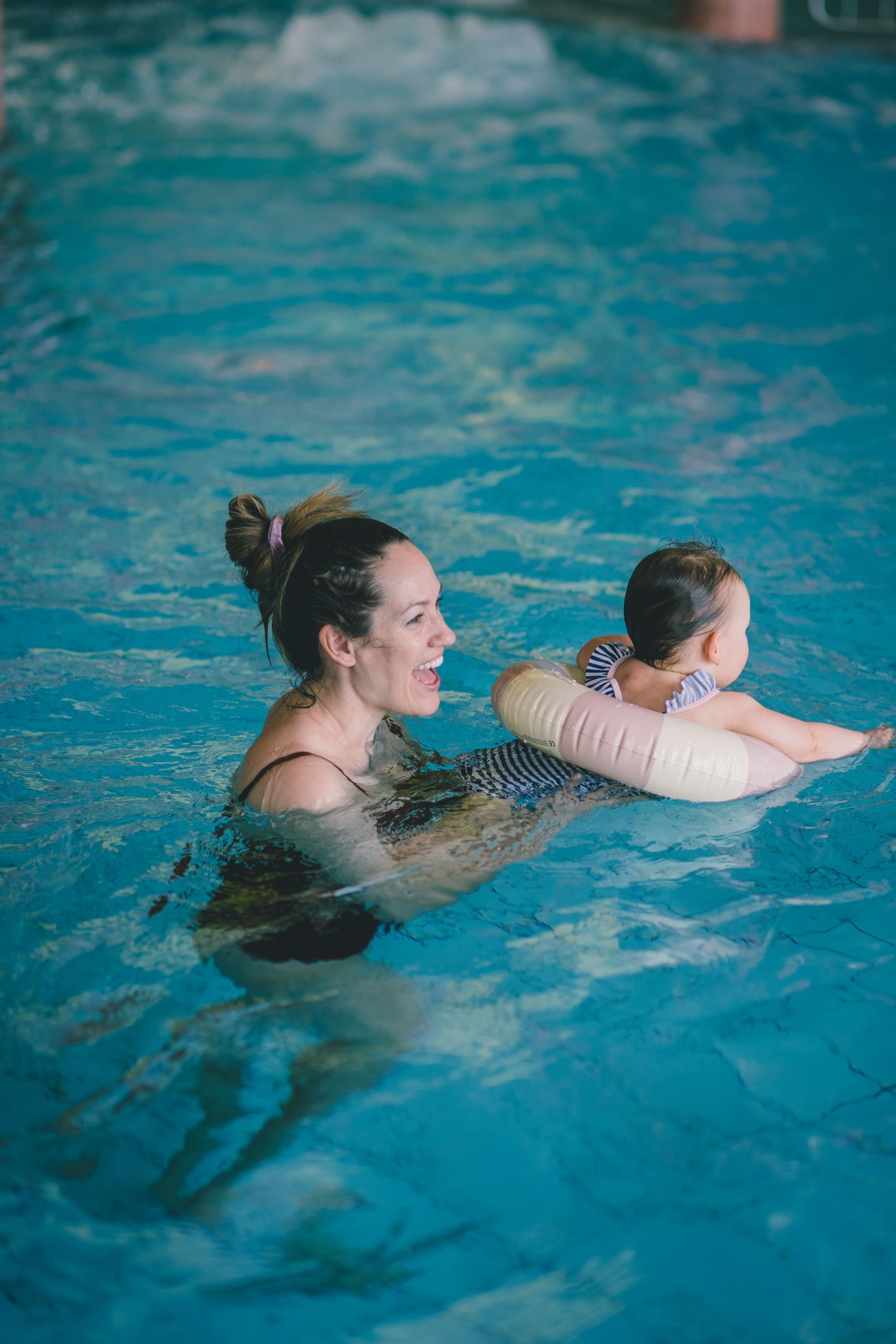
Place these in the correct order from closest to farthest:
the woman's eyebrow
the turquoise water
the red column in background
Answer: the turquoise water
the woman's eyebrow
the red column in background

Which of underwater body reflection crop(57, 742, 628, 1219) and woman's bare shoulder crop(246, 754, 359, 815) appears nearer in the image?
underwater body reflection crop(57, 742, 628, 1219)

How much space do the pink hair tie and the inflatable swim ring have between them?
0.84 metres

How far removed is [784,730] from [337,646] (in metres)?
1.34

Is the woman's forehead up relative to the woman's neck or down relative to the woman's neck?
up

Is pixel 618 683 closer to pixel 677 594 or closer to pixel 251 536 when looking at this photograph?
pixel 677 594

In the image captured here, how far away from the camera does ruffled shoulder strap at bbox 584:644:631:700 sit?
374 centimetres

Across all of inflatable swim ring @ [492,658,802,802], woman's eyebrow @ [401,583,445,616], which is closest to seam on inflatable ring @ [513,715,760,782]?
inflatable swim ring @ [492,658,802,802]

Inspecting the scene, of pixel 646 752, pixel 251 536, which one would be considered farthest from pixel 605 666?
pixel 251 536

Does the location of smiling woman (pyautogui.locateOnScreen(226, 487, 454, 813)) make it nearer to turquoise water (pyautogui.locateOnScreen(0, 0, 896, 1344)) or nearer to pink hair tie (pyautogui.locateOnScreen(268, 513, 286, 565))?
pink hair tie (pyautogui.locateOnScreen(268, 513, 286, 565))

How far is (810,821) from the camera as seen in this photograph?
3.63 meters

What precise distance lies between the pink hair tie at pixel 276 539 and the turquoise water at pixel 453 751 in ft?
2.65

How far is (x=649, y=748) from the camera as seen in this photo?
3.28 metres

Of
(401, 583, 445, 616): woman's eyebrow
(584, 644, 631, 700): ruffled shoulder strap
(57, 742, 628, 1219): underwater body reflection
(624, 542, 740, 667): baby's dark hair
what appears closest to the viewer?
(57, 742, 628, 1219): underwater body reflection

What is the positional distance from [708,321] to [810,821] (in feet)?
17.7
